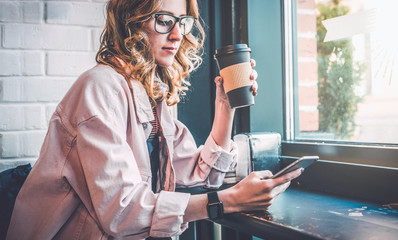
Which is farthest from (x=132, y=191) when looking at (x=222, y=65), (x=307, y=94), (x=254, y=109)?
(x=307, y=94)

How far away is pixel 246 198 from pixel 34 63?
1053 millimetres

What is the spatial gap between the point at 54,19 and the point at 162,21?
0.61 meters

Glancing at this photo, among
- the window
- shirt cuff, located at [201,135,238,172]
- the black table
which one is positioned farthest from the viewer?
shirt cuff, located at [201,135,238,172]

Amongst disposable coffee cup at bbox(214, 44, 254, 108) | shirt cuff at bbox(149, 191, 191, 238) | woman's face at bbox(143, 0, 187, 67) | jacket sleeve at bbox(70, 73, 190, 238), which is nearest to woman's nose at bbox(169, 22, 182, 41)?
woman's face at bbox(143, 0, 187, 67)

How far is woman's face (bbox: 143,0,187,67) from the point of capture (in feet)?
3.66

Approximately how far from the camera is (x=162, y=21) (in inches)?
43.4

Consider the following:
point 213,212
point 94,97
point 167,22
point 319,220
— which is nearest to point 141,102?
point 94,97

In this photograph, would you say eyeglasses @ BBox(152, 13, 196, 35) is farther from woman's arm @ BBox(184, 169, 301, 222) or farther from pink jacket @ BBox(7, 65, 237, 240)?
woman's arm @ BBox(184, 169, 301, 222)

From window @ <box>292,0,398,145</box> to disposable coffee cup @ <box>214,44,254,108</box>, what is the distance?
442 mm

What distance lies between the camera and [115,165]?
2.72 ft

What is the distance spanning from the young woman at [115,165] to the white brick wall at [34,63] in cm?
41

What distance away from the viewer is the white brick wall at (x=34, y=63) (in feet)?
4.51

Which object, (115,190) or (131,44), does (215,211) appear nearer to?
(115,190)

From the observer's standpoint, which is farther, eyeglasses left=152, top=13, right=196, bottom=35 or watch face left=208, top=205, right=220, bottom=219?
eyeglasses left=152, top=13, right=196, bottom=35
